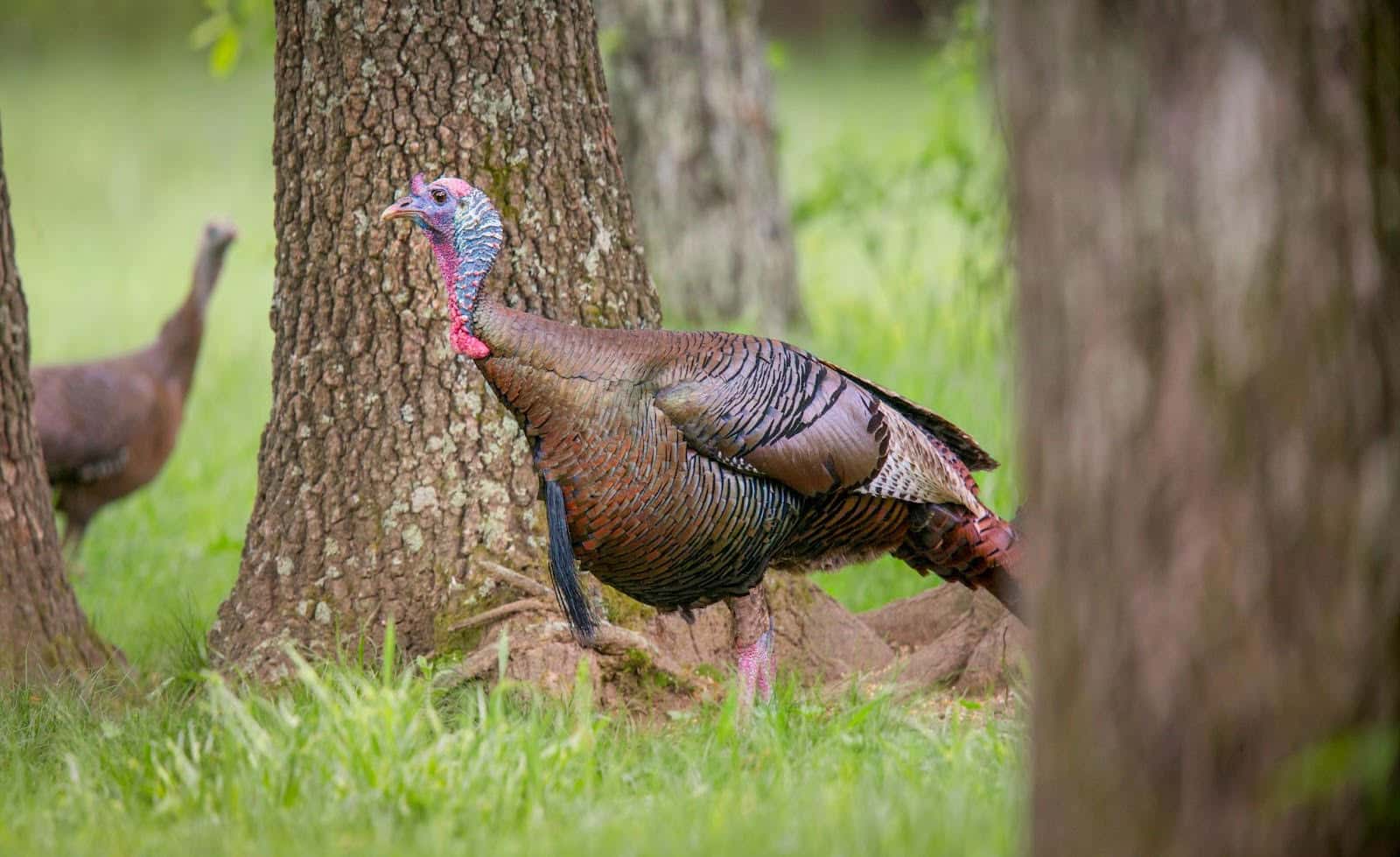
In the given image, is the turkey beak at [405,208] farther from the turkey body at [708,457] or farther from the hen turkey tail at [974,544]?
the hen turkey tail at [974,544]

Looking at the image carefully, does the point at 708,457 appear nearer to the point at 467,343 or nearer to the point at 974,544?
the point at 467,343

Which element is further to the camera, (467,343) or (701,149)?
(701,149)

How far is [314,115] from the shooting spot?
14.0ft

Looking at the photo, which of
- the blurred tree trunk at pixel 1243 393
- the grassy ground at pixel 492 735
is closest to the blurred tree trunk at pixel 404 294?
the grassy ground at pixel 492 735

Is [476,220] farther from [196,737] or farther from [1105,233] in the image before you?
[1105,233]

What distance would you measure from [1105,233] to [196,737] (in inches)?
100

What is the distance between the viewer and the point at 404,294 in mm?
4270

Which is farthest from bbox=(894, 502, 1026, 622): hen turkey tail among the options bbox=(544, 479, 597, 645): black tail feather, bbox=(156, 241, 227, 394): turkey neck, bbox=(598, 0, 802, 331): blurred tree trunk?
bbox=(598, 0, 802, 331): blurred tree trunk

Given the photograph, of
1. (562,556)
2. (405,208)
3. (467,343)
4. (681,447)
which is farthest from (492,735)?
(405,208)

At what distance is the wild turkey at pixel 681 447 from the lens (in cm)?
362

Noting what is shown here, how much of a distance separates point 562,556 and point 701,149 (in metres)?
5.51

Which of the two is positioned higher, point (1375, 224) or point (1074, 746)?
point (1375, 224)

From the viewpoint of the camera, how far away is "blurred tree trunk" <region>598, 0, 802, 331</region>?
8.68 metres

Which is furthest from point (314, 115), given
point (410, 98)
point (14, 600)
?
point (14, 600)
